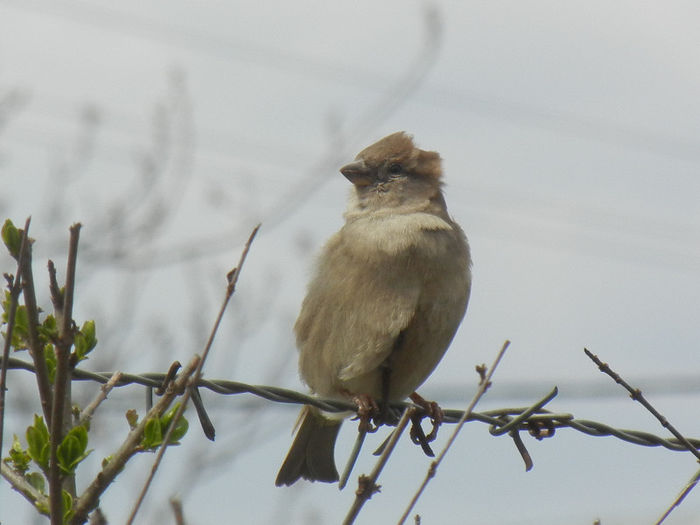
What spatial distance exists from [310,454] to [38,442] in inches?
145

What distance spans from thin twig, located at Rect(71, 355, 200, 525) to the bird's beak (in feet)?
13.9

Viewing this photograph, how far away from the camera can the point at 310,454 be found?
5617 mm

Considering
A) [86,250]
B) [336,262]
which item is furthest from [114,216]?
[336,262]

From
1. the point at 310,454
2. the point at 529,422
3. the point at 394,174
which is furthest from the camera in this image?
the point at 394,174

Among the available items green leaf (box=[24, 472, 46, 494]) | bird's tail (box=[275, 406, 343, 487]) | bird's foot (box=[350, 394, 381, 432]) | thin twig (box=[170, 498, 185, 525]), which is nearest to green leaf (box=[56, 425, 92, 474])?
Result: green leaf (box=[24, 472, 46, 494])

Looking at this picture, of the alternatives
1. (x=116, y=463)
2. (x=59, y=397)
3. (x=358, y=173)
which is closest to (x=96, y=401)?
(x=116, y=463)

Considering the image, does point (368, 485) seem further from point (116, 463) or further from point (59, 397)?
point (59, 397)

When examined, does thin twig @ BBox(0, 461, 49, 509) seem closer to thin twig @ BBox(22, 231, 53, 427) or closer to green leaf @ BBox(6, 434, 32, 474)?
green leaf @ BBox(6, 434, 32, 474)

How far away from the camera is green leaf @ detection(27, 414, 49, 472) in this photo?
2000 mm

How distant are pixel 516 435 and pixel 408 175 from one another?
2912 millimetres

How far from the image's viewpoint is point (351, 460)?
2240mm

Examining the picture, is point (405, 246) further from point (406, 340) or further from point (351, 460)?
point (351, 460)

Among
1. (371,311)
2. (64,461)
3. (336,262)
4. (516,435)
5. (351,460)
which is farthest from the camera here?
(336,262)

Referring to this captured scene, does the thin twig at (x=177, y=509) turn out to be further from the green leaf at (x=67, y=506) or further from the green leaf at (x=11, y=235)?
the green leaf at (x=11, y=235)
